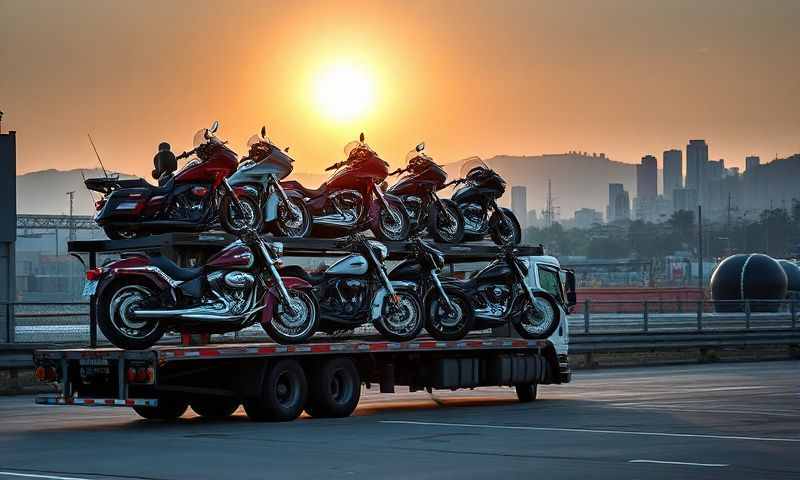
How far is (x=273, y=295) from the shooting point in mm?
19547

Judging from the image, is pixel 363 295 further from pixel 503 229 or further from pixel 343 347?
pixel 503 229

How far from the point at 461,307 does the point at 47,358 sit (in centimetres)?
676

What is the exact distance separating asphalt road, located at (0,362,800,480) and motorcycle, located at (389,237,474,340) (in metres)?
1.23

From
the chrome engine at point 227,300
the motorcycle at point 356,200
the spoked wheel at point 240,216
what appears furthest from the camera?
the motorcycle at point 356,200

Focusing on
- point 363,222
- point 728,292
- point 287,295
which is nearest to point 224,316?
point 287,295

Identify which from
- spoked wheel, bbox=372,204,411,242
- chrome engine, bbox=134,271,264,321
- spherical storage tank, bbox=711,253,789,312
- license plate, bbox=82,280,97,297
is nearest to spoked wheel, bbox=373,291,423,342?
spoked wheel, bbox=372,204,411,242

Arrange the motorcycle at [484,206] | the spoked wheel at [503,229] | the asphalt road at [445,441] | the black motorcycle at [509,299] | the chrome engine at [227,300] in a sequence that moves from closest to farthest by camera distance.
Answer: the asphalt road at [445,441], the chrome engine at [227,300], the black motorcycle at [509,299], the motorcycle at [484,206], the spoked wheel at [503,229]

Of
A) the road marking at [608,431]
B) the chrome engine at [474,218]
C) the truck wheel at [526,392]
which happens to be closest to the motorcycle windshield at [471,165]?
the chrome engine at [474,218]

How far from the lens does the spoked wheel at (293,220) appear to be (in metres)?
21.1

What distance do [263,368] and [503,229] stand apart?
7.19 m

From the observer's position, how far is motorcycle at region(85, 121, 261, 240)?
1989 cm

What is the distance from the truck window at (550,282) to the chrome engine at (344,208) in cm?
398

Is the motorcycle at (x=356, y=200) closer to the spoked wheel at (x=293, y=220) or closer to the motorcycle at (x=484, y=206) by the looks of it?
the spoked wheel at (x=293, y=220)

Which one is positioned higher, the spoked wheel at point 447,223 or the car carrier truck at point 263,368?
the spoked wheel at point 447,223
